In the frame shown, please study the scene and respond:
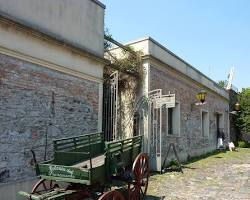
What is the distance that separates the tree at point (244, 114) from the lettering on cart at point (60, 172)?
858 inches

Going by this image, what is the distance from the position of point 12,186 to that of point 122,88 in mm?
7201

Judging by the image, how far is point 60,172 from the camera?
20.0 ft

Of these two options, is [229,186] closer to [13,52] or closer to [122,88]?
[122,88]

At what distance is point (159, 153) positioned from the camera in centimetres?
1316

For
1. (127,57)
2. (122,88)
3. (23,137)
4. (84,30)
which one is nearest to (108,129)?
(122,88)

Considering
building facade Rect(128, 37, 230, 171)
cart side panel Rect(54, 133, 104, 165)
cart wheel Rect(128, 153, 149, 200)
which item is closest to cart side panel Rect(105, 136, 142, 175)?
cart wheel Rect(128, 153, 149, 200)

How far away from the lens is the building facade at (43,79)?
309 inches

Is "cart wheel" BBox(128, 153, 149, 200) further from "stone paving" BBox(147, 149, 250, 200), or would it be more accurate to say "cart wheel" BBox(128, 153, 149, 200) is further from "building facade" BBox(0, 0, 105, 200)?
"building facade" BBox(0, 0, 105, 200)

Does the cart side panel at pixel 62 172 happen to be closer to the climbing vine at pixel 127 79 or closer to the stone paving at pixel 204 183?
the stone paving at pixel 204 183

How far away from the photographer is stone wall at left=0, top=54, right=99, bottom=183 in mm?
7773

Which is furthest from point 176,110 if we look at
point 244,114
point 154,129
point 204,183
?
point 244,114

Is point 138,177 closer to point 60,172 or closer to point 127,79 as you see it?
point 60,172

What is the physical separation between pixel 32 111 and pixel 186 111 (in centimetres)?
1011

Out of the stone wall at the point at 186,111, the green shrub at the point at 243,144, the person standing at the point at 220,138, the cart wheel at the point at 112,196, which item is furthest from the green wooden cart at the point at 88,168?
the green shrub at the point at 243,144
